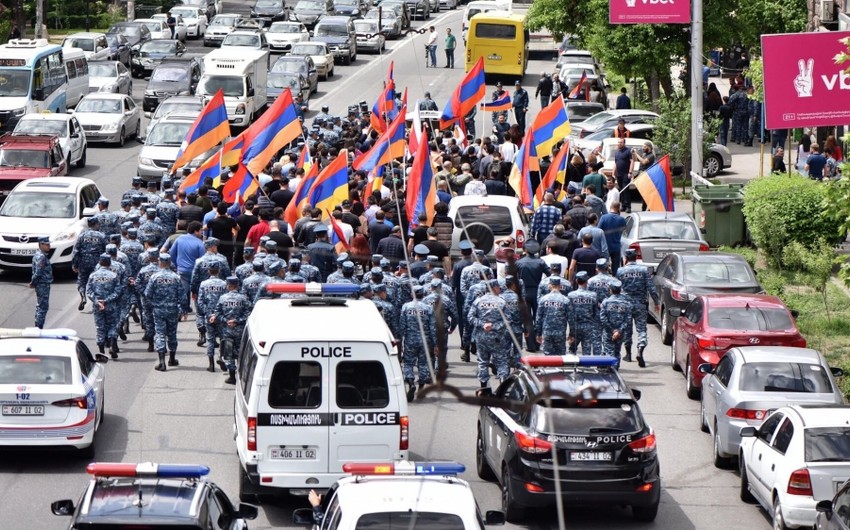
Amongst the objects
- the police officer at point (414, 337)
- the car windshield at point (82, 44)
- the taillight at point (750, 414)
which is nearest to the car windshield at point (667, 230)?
the police officer at point (414, 337)

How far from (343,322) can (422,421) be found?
4260 mm

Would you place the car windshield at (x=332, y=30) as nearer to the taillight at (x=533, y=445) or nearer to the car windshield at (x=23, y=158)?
the car windshield at (x=23, y=158)

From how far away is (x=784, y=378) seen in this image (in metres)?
17.0

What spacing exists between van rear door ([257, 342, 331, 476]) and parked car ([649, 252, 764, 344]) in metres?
8.53

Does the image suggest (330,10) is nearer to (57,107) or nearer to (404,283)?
(57,107)

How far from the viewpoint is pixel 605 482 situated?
14.3 meters

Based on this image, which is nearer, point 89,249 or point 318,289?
point 318,289

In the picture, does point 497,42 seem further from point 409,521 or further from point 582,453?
point 409,521

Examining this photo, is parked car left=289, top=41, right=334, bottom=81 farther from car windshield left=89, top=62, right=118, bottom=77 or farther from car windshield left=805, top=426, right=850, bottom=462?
car windshield left=805, top=426, right=850, bottom=462

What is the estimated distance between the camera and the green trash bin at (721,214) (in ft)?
94.6

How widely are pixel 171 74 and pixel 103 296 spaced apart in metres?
27.1

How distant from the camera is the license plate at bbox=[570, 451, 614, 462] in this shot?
14258 mm

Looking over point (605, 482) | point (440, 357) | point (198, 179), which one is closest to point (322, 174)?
point (198, 179)

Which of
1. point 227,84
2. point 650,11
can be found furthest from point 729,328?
point 227,84
